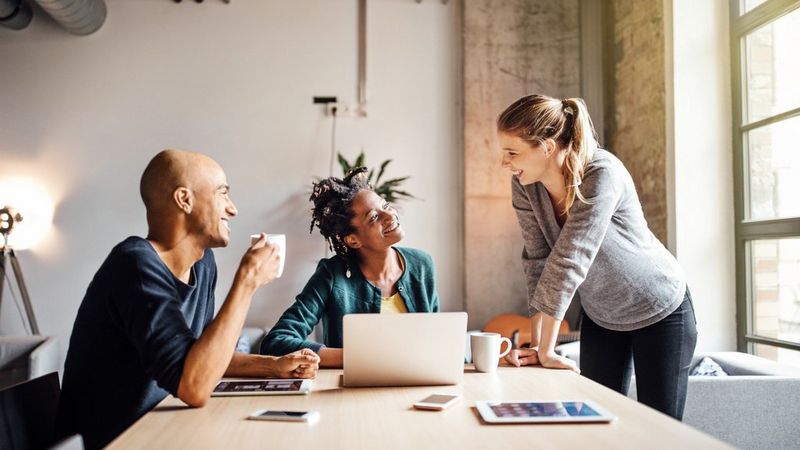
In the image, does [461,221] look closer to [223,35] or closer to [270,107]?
[270,107]

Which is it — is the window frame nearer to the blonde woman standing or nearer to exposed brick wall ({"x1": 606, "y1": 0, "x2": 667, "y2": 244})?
exposed brick wall ({"x1": 606, "y1": 0, "x2": 667, "y2": 244})

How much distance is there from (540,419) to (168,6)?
4.61m

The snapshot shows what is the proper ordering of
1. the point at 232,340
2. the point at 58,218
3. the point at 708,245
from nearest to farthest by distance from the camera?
the point at 232,340 < the point at 708,245 < the point at 58,218

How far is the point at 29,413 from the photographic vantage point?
1467 millimetres

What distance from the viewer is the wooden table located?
1.11 m

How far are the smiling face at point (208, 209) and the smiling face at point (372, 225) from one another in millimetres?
655

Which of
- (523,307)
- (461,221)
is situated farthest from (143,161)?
(523,307)

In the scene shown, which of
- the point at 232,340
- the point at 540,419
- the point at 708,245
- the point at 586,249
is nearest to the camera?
the point at 540,419

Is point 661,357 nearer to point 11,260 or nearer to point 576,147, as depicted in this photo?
point 576,147

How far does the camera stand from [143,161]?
493cm

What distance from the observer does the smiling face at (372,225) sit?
7.62ft

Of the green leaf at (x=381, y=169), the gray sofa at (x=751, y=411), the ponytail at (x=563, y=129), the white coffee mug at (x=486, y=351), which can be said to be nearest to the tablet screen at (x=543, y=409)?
the white coffee mug at (x=486, y=351)

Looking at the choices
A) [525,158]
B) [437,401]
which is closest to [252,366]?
[437,401]

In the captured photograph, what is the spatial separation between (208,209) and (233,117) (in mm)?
3371
